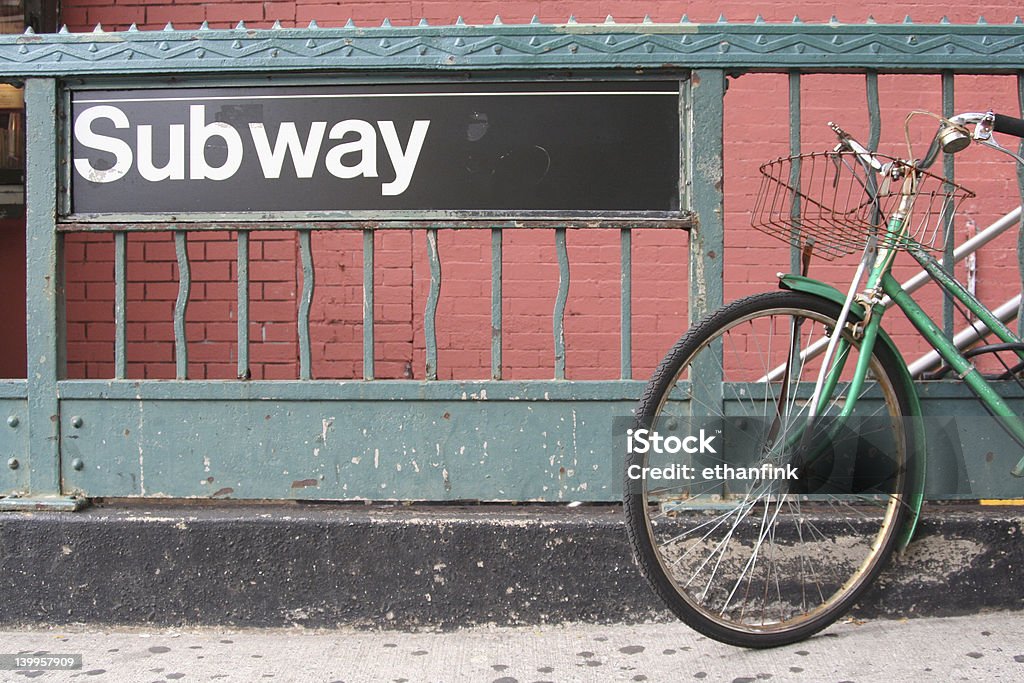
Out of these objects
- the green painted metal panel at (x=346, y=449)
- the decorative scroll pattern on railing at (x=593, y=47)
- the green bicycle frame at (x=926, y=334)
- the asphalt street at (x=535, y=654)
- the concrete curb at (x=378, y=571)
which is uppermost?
the decorative scroll pattern on railing at (x=593, y=47)

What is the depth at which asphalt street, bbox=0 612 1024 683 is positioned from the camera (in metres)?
2.34

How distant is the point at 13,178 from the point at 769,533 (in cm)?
391

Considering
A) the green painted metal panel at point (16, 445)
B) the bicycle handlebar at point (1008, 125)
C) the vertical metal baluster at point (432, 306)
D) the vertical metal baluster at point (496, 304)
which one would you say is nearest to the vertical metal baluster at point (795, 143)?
the bicycle handlebar at point (1008, 125)

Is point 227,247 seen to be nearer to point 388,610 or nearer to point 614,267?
point 614,267

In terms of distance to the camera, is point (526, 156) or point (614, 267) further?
point (614, 267)

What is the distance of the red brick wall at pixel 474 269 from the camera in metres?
4.53

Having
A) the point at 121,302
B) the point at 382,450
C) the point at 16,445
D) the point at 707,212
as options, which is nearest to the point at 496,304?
the point at 382,450

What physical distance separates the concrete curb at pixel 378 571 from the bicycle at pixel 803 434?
17cm

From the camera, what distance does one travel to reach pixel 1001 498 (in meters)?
2.74

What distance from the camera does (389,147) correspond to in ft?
8.92

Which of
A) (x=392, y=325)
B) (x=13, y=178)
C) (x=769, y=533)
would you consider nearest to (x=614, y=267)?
(x=392, y=325)

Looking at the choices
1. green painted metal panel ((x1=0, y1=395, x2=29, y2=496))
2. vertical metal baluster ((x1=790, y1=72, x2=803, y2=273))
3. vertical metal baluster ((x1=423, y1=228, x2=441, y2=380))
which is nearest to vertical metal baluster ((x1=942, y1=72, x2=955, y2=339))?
vertical metal baluster ((x1=790, y1=72, x2=803, y2=273))

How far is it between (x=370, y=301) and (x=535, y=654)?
1.12 meters

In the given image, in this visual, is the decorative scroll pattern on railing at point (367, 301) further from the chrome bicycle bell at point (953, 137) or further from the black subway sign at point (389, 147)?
the chrome bicycle bell at point (953, 137)
